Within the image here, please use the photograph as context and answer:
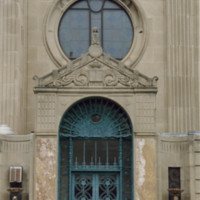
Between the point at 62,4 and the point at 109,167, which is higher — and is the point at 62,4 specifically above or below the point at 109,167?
above

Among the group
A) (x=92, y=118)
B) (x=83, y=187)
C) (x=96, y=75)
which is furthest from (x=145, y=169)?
(x=96, y=75)

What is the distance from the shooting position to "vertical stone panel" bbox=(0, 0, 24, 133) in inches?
971

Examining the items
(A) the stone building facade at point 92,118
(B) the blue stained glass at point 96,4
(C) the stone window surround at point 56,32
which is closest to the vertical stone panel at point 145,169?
(A) the stone building facade at point 92,118

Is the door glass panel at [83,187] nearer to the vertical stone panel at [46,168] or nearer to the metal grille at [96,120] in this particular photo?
the vertical stone panel at [46,168]

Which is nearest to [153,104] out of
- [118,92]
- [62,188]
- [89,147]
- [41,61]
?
[118,92]

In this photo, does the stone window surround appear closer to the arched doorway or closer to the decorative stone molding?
the decorative stone molding

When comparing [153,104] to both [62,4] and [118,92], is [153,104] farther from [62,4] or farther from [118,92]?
[62,4]

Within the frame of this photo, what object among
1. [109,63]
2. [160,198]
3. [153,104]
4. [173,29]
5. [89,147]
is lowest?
[160,198]

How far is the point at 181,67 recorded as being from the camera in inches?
1025

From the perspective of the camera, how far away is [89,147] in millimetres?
22938

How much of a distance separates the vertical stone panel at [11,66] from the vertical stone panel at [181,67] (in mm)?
5707

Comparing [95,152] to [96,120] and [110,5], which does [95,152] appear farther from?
[110,5]

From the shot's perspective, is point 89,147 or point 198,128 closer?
point 89,147

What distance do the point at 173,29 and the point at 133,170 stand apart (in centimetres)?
667
